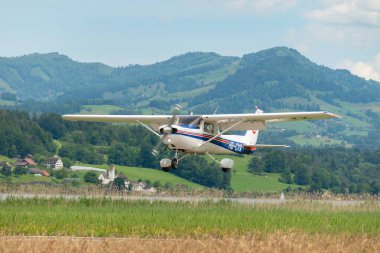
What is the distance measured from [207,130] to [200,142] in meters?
1.11

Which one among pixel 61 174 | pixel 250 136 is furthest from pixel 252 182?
pixel 250 136

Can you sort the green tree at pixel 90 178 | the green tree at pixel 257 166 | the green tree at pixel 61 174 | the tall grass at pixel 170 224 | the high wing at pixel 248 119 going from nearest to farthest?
the tall grass at pixel 170 224 → the high wing at pixel 248 119 → the green tree at pixel 90 178 → the green tree at pixel 61 174 → the green tree at pixel 257 166

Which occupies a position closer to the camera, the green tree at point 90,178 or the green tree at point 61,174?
the green tree at point 90,178

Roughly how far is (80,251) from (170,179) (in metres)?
104

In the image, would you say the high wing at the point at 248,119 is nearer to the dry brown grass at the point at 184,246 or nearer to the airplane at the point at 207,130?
the airplane at the point at 207,130

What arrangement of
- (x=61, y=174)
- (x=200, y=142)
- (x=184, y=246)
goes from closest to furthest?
(x=184, y=246) → (x=200, y=142) → (x=61, y=174)

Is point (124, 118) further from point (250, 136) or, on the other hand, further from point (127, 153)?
point (127, 153)

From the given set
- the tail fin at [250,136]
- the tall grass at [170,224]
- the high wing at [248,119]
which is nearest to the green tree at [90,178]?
the tail fin at [250,136]

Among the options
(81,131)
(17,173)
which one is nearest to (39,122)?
(81,131)

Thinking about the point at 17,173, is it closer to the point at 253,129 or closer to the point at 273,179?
the point at 273,179

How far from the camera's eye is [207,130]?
43719mm

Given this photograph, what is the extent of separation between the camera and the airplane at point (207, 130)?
40969mm

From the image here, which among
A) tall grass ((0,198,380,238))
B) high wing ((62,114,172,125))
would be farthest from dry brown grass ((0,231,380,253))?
high wing ((62,114,172,125))

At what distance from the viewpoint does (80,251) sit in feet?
62.7
